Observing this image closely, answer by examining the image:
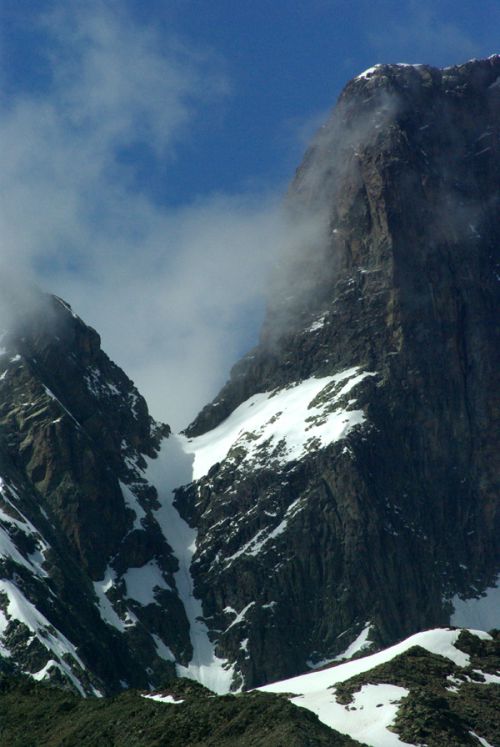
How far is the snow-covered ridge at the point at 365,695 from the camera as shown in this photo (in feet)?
344

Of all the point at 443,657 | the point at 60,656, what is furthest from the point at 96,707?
the point at 60,656

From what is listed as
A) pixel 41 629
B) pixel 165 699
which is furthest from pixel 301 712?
pixel 41 629

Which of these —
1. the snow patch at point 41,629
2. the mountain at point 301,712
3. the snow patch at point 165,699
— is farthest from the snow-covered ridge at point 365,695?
the snow patch at point 41,629

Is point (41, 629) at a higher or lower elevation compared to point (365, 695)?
higher

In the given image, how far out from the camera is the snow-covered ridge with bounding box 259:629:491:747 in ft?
344

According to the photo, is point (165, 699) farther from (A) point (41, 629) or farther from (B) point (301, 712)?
(A) point (41, 629)

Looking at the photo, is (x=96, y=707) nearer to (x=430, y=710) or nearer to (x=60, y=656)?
(x=430, y=710)

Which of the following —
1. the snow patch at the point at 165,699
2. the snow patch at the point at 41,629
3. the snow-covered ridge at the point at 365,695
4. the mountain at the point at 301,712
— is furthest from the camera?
the snow patch at the point at 41,629

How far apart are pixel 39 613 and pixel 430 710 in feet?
306

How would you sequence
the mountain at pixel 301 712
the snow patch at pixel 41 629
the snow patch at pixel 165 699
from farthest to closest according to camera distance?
1. the snow patch at pixel 41 629
2. the snow patch at pixel 165 699
3. the mountain at pixel 301 712

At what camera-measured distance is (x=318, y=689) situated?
4737 inches

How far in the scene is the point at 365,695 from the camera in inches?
4397

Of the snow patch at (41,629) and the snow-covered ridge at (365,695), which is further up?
the snow patch at (41,629)

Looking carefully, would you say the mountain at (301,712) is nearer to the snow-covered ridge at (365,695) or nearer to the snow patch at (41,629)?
the snow-covered ridge at (365,695)
